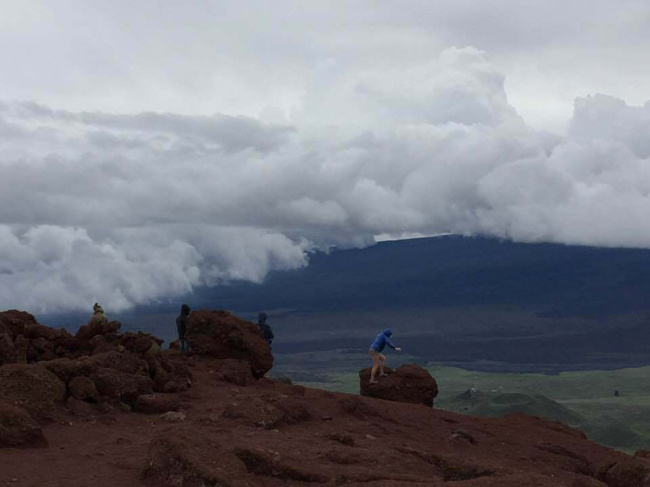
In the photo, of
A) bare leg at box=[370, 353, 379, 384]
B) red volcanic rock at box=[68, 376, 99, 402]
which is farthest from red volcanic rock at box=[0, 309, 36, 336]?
bare leg at box=[370, 353, 379, 384]

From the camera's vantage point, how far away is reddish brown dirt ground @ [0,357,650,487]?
17234 mm

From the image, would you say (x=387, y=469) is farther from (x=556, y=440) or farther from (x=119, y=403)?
(x=556, y=440)

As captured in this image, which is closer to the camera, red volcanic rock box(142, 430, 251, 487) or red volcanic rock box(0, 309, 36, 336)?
red volcanic rock box(142, 430, 251, 487)

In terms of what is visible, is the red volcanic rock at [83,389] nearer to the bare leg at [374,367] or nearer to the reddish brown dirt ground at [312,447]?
the reddish brown dirt ground at [312,447]

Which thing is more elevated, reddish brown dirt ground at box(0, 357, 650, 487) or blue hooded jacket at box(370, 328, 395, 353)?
blue hooded jacket at box(370, 328, 395, 353)

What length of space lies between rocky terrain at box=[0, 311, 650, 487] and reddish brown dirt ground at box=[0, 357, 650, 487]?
0.15ft

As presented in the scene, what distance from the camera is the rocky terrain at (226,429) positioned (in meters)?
17.4

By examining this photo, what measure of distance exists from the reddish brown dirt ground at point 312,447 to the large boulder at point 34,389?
22.3 inches

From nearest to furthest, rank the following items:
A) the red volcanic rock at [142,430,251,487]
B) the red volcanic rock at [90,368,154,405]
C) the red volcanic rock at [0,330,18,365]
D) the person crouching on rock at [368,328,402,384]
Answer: the red volcanic rock at [142,430,251,487]
the red volcanic rock at [90,368,154,405]
the red volcanic rock at [0,330,18,365]
the person crouching on rock at [368,328,402,384]

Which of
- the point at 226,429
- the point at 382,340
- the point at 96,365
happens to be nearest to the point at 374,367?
the point at 382,340

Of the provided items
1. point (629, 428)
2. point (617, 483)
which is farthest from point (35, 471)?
point (629, 428)

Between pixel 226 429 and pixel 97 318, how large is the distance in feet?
36.6

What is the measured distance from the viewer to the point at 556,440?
2986 centimetres

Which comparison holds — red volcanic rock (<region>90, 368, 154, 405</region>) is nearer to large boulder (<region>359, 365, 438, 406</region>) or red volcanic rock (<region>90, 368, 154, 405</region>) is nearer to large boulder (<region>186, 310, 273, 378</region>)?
large boulder (<region>186, 310, 273, 378</region>)
